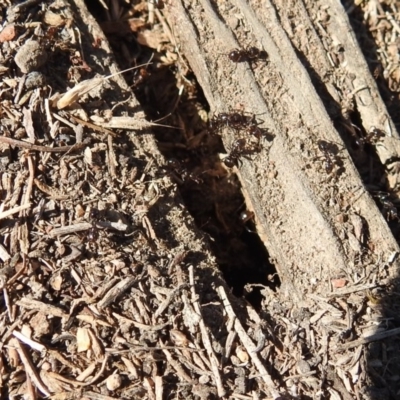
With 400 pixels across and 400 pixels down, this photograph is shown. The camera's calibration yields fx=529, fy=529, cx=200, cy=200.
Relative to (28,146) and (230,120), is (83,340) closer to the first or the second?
(28,146)

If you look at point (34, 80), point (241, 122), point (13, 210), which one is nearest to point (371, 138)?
point (241, 122)

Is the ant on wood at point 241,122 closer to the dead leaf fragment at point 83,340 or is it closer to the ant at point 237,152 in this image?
the ant at point 237,152

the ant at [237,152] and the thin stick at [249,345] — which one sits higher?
the ant at [237,152]


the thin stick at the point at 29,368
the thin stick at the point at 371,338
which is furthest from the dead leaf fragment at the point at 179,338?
the thin stick at the point at 371,338

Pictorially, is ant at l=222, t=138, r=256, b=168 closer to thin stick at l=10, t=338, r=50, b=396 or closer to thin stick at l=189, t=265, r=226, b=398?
thin stick at l=189, t=265, r=226, b=398

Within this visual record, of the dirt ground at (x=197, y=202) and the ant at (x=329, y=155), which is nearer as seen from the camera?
the dirt ground at (x=197, y=202)

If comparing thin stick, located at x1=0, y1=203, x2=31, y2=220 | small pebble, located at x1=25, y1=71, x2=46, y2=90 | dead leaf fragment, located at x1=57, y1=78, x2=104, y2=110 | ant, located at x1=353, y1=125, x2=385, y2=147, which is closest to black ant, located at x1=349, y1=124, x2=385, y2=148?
ant, located at x1=353, y1=125, x2=385, y2=147

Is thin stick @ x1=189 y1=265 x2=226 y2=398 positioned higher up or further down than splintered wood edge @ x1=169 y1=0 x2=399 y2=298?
further down
